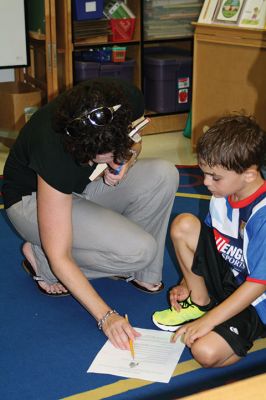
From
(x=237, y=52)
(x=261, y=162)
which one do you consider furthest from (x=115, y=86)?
(x=237, y=52)

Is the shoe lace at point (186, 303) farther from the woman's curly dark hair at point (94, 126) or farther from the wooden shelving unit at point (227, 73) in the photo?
the wooden shelving unit at point (227, 73)

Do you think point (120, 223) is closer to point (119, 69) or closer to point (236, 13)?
point (236, 13)

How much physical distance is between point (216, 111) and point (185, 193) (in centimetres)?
75

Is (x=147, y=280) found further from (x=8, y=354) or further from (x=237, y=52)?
(x=237, y=52)

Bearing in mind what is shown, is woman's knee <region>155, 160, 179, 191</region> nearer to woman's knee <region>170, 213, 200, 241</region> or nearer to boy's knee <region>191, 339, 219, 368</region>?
woman's knee <region>170, 213, 200, 241</region>

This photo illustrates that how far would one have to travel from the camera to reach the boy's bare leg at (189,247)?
1.86 m

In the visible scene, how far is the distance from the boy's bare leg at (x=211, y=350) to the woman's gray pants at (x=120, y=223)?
0.41m

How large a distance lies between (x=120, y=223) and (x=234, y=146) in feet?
1.70

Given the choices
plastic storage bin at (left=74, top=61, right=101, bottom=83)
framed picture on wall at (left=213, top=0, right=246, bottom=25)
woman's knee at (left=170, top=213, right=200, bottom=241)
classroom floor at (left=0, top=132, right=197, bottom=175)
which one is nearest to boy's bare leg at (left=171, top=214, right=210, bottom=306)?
woman's knee at (left=170, top=213, right=200, bottom=241)

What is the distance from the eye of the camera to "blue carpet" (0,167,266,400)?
1.62 meters

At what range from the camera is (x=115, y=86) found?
5.56 ft

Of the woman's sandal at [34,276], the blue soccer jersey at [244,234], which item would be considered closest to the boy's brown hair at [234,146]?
the blue soccer jersey at [244,234]

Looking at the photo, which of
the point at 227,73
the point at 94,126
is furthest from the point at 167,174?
the point at 227,73

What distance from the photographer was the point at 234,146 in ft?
5.34
